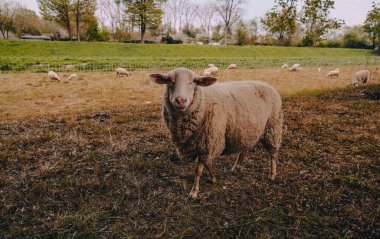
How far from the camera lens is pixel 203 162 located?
3598 mm

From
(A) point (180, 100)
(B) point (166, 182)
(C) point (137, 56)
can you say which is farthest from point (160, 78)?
(C) point (137, 56)

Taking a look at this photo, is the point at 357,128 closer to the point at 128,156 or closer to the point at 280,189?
the point at 280,189

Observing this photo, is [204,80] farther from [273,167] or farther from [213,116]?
[273,167]

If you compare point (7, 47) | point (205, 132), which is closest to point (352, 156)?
point (205, 132)

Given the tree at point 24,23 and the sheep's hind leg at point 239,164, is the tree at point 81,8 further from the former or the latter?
the sheep's hind leg at point 239,164

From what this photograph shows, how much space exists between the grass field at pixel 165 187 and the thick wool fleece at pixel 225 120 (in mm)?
644

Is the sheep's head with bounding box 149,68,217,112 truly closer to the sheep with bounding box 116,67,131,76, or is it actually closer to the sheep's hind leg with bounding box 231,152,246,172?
the sheep's hind leg with bounding box 231,152,246,172

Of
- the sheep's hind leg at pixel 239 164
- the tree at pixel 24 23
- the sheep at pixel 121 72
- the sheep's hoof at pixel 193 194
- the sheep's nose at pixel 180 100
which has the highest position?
the tree at pixel 24 23

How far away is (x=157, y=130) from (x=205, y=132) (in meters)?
2.62

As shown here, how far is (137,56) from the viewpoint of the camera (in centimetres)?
3117

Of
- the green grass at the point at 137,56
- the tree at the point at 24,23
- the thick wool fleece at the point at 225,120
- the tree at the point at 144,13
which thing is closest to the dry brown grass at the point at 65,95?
the thick wool fleece at the point at 225,120

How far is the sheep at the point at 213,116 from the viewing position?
329 centimetres

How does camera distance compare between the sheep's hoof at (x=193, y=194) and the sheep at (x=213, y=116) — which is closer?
the sheep at (x=213, y=116)

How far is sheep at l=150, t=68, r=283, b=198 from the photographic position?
329 cm
